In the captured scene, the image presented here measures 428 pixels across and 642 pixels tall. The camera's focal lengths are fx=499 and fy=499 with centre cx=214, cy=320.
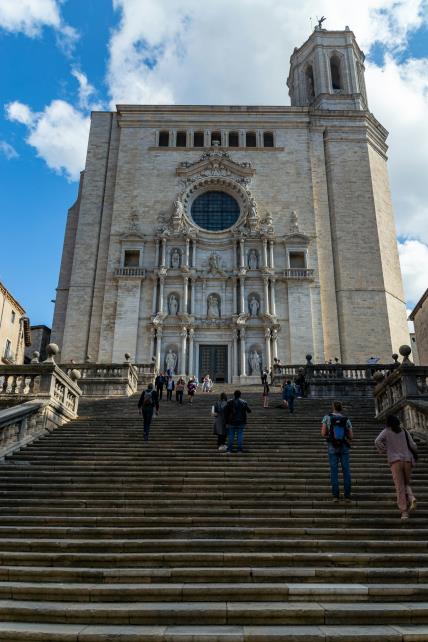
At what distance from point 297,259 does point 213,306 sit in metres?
5.93

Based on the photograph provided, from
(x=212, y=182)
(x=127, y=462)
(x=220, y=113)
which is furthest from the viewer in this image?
(x=220, y=113)

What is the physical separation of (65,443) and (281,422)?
18.7ft

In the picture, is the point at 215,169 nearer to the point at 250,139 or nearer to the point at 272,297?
the point at 250,139

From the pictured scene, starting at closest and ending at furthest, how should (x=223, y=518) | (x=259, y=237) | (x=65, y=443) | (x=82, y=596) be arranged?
(x=82, y=596)
(x=223, y=518)
(x=65, y=443)
(x=259, y=237)

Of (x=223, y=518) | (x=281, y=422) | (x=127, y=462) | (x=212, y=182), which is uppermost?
(x=212, y=182)

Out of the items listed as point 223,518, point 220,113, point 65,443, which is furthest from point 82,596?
point 220,113

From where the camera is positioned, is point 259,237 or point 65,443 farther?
point 259,237

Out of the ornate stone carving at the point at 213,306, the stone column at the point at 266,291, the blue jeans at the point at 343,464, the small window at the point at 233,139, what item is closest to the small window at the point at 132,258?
the ornate stone carving at the point at 213,306

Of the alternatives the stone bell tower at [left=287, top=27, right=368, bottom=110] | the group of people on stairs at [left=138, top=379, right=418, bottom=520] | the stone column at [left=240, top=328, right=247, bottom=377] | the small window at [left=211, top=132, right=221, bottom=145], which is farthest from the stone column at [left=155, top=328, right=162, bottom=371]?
the stone bell tower at [left=287, top=27, right=368, bottom=110]

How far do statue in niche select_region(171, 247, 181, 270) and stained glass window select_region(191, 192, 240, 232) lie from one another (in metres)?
2.64

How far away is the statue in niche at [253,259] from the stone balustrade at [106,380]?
452 inches

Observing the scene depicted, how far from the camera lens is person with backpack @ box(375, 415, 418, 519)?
6.87 m

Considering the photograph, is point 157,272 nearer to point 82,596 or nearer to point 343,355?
point 343,355

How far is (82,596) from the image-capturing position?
5.24m
